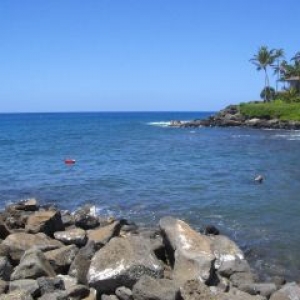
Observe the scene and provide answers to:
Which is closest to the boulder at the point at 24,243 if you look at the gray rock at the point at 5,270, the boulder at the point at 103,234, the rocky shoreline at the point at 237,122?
the boulder at the point at 103,234

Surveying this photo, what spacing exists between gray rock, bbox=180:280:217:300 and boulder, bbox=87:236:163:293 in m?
1.17

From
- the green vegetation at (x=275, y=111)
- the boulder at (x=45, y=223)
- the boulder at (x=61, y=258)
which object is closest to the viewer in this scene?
the boulder at (x=61, y=258)

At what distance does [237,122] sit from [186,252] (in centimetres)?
8594

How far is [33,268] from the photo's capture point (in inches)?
469

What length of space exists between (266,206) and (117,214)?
6.25 metres

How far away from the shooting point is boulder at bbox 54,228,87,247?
15.2 metres

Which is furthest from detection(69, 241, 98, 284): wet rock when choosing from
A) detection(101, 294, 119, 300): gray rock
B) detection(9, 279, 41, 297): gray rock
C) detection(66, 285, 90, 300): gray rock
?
detection(9, 279, 41, 297): gray rock

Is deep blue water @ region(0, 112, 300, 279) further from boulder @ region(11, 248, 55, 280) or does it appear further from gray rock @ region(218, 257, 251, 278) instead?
boulder @ region(11, 248, 55, 280)

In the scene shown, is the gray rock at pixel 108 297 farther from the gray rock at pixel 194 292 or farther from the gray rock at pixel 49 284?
the gray rock at pixel 194 292

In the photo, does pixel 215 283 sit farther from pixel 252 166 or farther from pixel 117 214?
pixel 252 166

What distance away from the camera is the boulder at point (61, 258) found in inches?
508

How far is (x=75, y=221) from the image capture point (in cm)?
1822

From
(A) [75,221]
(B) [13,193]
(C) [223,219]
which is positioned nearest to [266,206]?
(C) [223,219]

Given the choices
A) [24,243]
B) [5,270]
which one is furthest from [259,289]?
[24,243]
